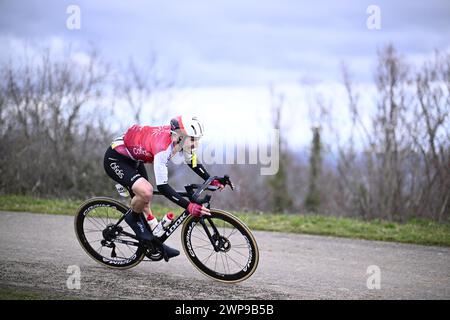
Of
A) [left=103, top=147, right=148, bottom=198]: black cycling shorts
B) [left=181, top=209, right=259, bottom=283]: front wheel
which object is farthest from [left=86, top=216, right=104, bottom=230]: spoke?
[left=181, top=209, right=259, bottom=283]: front wheel

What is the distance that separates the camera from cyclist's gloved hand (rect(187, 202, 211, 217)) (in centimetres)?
667

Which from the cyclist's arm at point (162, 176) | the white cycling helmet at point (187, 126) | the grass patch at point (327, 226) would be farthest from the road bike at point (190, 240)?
the grass patch at point (327, 226)

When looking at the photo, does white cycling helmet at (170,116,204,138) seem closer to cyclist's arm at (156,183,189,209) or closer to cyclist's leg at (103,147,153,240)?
cyclist's arm at (156,183,189,209)

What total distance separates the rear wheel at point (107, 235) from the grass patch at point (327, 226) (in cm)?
370

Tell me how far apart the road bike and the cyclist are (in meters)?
0.15

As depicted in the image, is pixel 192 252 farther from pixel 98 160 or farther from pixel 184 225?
pixel 98 160

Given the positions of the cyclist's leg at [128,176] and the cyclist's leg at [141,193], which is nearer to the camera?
the cyclist's leg at [141,193]

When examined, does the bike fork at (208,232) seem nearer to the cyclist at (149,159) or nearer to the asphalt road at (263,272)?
the cyclist at (149,159)

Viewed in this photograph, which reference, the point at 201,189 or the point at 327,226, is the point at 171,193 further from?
the point at 327,226

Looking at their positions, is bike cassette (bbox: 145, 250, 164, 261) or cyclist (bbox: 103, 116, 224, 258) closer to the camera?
→ cyclist (bbox: 103, 116, 224, 258)

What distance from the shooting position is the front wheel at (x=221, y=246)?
667 cm

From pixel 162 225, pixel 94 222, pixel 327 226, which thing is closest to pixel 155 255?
pixel 162 225
